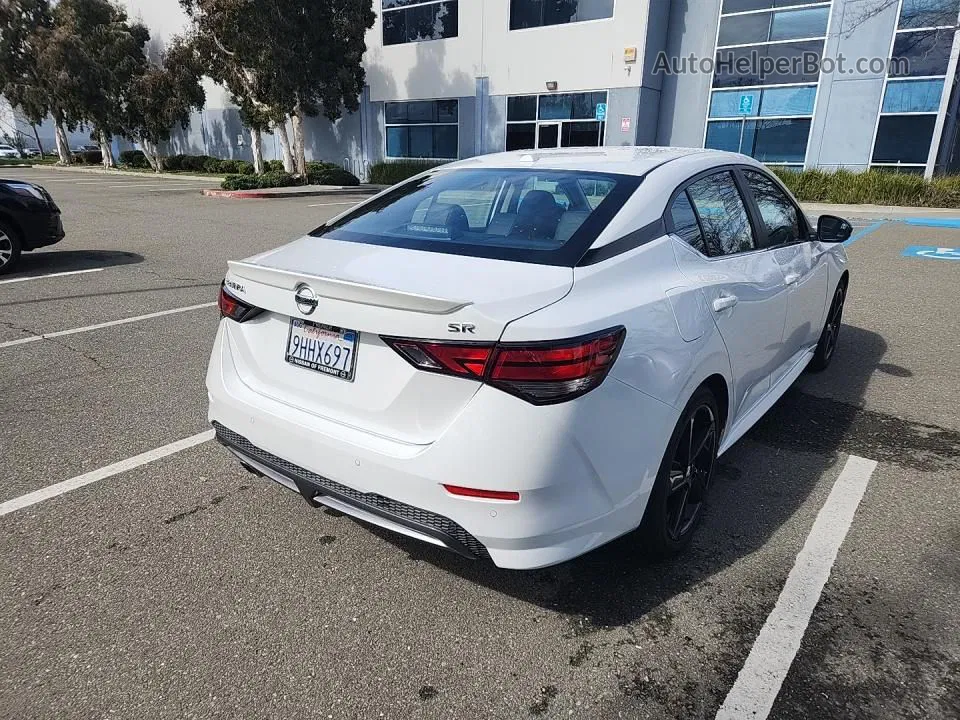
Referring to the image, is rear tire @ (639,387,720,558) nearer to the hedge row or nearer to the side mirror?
the side mirror

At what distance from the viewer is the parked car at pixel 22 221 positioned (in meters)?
8.06

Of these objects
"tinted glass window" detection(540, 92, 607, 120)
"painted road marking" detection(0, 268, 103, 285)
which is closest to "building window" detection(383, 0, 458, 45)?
"tinted glass window" detection(540, 92, 607, 120)

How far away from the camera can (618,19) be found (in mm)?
23219

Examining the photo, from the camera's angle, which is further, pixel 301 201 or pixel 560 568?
pixel 301 201

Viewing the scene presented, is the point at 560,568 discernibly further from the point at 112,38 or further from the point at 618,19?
the point at 112,38

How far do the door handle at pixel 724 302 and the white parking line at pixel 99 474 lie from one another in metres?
2.87

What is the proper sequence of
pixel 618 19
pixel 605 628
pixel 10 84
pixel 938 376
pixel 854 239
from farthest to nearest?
pixel 10 84, pixel 618 19, pixel 854 239, pixel 938 376, pixel 605 628

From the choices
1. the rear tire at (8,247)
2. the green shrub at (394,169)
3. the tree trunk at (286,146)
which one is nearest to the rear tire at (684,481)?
the rear tire at (8,247)

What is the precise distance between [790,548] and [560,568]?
1.02m

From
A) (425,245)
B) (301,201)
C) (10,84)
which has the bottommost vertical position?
(301,201)

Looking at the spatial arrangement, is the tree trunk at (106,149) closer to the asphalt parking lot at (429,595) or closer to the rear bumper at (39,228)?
the rear bumper at (39,228)

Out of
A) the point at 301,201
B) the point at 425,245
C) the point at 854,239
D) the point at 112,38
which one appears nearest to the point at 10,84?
the point at 112,38

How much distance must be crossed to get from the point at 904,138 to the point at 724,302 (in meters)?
22.3

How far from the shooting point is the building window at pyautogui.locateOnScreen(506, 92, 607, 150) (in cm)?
2470
